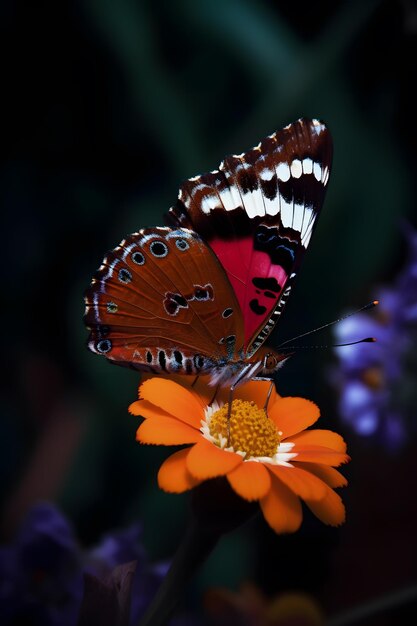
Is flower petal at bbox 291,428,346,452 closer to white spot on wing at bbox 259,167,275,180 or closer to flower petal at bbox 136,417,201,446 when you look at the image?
flower petal at bbox 136,417,201,446

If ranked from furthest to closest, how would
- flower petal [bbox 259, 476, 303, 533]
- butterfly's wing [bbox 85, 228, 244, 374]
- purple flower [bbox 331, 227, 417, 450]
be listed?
1. purple flower [bbox 331, 227, 417, 450]
2. butterfly's wing [bbox 85, 228, 244, 374]
3. flower petal [bbox 259, 476, 303, 533]

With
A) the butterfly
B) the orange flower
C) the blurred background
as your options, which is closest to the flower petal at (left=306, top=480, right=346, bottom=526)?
the orange flower

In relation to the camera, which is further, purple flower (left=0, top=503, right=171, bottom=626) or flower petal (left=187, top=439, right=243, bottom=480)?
purple flower (left=0, top=503, right=171, bottom=626)

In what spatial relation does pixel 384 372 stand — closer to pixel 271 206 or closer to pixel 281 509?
pixel 271 206

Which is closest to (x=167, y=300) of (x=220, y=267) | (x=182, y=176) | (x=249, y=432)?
(x=220, y=267)

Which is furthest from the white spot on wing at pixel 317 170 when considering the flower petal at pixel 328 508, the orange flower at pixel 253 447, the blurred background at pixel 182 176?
the blurred background at pixel 182 176

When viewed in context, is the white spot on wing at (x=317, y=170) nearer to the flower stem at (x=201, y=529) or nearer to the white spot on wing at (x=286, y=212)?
the white spot on wing at (x=286, y=212)
